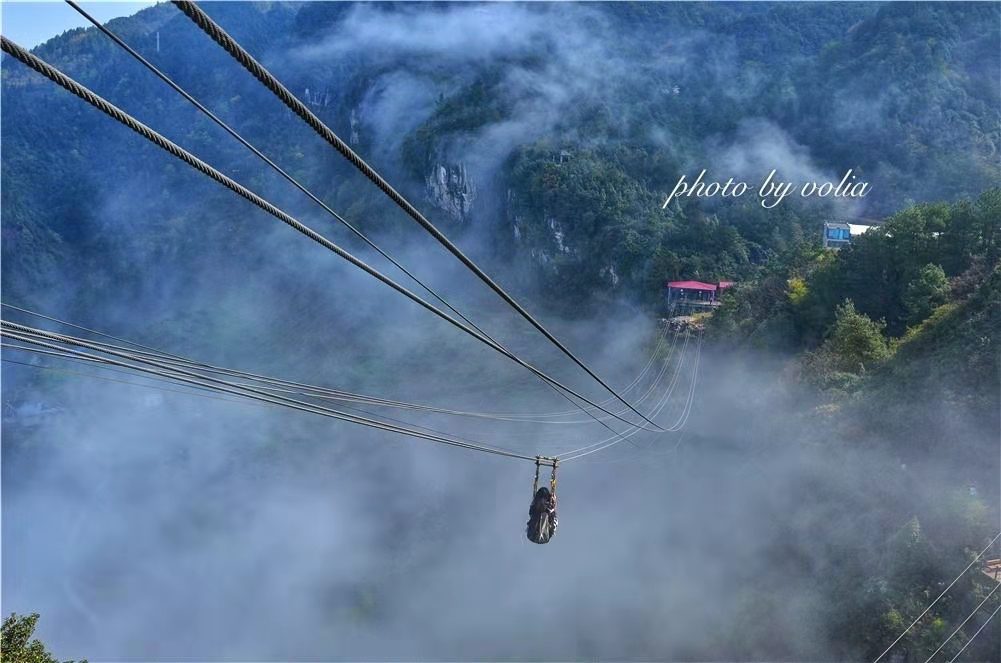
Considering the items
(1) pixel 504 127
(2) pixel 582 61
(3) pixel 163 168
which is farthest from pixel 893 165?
(3) pixel 163 168

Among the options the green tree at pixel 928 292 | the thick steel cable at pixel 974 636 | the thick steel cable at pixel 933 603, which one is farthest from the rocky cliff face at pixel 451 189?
the thick steel cable at pixel 974 636

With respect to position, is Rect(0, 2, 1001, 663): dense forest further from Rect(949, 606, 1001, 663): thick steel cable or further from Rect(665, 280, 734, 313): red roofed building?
Rect(665, 280, 734, 313): red roofed building

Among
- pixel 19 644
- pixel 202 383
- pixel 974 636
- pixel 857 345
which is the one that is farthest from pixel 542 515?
pixel 857 345

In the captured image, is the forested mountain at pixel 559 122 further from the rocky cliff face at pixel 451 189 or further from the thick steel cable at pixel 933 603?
the thick steel cable at pixel 933 603

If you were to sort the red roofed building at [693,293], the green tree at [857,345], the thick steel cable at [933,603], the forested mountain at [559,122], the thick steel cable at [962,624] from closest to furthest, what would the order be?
the thick steel cable at [962,624] → the thick steel cable at [933,603] → the green tree at [857,345] → the red roofed building at [693,293] → the forested mountain at [559,122]

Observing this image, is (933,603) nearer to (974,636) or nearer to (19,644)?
(974,636)

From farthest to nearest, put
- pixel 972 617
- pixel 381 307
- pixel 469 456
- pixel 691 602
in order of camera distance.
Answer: pixel 381 307 → pixel 469 456 → pixel 691 602 → pixel 972 617

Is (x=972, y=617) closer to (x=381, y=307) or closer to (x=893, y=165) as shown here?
(x=893, y=165)
